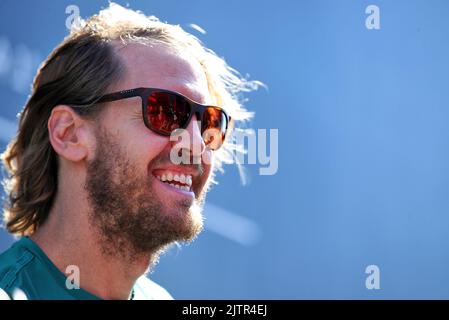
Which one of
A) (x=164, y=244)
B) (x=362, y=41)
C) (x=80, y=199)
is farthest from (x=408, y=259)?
(x=80, y=199)

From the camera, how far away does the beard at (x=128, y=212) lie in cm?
183

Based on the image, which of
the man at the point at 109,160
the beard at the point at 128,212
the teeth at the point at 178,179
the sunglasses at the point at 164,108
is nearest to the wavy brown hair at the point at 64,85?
the man at the point at 109,160

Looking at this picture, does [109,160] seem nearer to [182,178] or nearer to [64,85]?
[182,178]

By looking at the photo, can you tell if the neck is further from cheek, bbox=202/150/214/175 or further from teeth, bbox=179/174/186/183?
cheek, bbox=202/150/214/175

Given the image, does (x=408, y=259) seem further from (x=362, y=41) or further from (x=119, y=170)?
(x=119, y=170)

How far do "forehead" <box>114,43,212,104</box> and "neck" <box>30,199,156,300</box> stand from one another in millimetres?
554

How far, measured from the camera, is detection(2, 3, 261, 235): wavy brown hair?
204cm

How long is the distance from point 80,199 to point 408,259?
8.77 feet

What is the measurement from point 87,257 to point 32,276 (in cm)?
21

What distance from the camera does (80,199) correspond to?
1.88 m

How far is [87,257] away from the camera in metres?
1.82

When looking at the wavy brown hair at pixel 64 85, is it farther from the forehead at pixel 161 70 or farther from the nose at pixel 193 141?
the nose at pixel 193 141

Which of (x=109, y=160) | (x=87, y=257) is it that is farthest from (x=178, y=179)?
(x=87, y=257)

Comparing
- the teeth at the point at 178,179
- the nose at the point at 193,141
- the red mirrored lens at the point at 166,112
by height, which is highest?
the red mirrored lens at the point at 166,112
